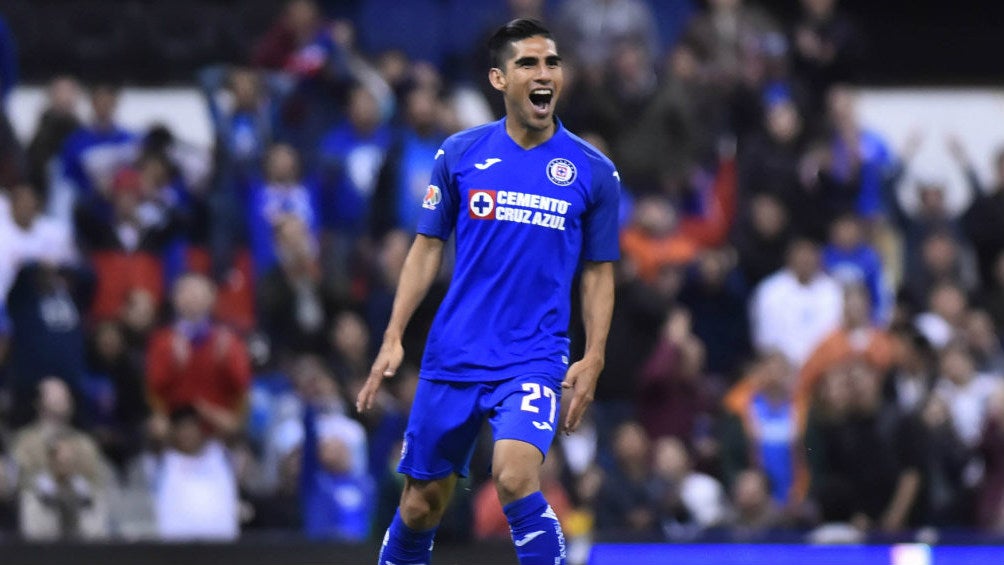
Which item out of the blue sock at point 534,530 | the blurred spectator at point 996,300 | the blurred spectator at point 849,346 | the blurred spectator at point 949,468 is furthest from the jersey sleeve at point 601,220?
the blurred spectator at point 996,300

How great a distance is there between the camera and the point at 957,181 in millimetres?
16859

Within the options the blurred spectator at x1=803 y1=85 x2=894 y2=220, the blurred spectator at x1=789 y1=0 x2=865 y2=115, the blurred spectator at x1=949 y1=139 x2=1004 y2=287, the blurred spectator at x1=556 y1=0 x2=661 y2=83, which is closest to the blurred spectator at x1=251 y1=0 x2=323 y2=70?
the blurred spectator at x1=556 y1=0 x2=661 y2=83

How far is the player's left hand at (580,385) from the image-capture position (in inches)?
300

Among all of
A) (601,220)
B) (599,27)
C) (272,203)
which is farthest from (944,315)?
(601,220)

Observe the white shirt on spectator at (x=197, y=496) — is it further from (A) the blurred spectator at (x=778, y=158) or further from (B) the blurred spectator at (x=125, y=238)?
(A) the blurred spectator at (x=778, y=158)

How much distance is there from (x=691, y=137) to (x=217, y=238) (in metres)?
3.71

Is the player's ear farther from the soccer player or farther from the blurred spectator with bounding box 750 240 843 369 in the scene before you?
the blurred spectator with bounding box 750 240 843 369

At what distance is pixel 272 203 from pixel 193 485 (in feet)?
8.32

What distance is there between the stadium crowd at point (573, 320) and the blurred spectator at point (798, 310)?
18mm

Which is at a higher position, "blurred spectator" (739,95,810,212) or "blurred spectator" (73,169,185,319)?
"blurred spectator" (739,95,810,212)

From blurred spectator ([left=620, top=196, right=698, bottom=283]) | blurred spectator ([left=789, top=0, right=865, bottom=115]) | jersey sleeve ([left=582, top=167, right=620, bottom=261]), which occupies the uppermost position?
blurred spectator ([left=789, top=0, right=865, bottom=115])

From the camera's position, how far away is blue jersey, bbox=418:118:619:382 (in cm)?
771

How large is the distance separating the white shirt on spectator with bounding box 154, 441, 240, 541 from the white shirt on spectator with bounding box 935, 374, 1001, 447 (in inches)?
192

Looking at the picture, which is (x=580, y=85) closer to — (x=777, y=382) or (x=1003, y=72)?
(x=777, y=382)
